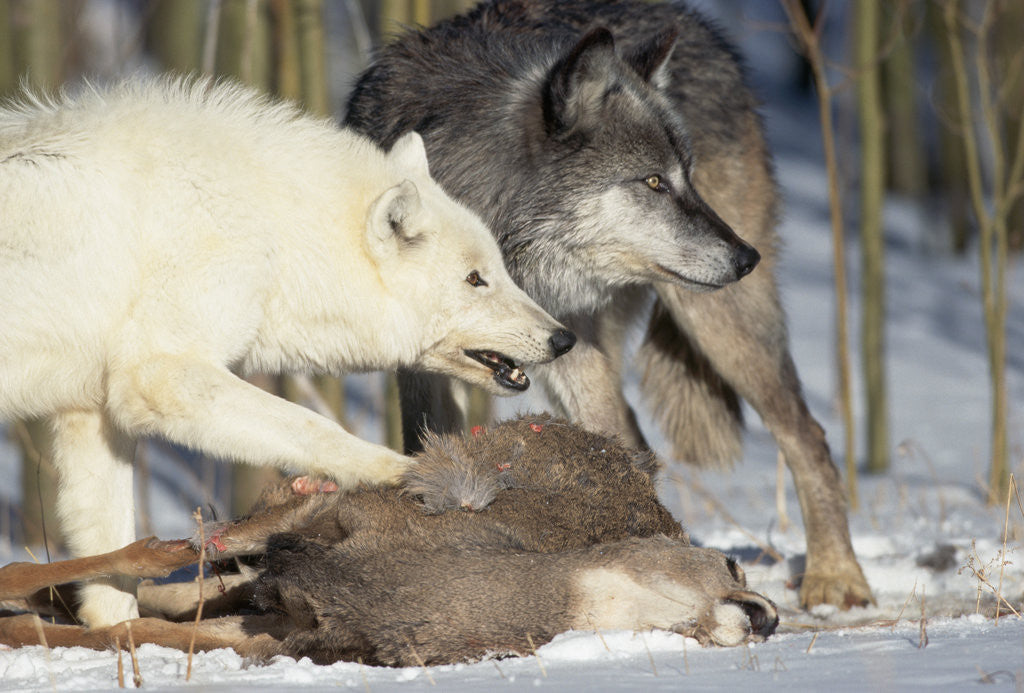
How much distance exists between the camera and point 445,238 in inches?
156

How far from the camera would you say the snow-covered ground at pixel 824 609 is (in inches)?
102

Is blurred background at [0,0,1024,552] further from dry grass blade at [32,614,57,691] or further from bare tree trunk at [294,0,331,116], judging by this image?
dry grass blade at [32,614,57,691]

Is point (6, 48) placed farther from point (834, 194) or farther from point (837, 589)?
point (837, 589)

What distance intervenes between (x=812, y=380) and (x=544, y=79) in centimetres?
1132

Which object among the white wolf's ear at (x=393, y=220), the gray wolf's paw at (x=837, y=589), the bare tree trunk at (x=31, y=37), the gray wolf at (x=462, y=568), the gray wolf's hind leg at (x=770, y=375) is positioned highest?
the white wolf's ear at (x=393, y=220)

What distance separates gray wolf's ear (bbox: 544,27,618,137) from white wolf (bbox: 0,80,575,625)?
3.23 ft

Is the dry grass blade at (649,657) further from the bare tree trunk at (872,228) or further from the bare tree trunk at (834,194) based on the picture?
the bare tree trunk at (872,228)

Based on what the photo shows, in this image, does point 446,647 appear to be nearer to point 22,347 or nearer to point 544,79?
point 22,347

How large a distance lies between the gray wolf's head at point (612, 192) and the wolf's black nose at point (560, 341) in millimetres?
1120

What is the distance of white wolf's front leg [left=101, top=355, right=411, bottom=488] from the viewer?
10.9 feet

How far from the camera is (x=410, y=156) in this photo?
425 centimetres

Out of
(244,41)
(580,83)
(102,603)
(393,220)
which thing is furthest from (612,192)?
(244,41)

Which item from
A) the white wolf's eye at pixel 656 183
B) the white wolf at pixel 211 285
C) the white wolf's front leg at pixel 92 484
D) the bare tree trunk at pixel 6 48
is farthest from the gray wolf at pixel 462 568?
Answer: the bare tree trunk at pixel 6 48

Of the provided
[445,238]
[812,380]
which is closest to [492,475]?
[445,238]
